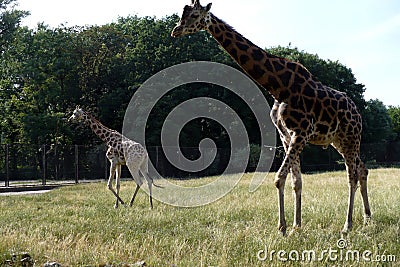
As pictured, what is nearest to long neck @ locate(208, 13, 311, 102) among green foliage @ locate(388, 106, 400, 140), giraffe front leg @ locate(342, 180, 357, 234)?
giraffe front leg @ locate(342, 180, 357, 234)

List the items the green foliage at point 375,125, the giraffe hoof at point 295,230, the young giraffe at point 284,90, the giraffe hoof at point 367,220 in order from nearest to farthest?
the giraffe hoof at point 295,230
the young giraffe at point 284,90
the giraffe hoof at point 367,220
the green foliage at point 375,125

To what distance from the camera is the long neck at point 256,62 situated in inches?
247

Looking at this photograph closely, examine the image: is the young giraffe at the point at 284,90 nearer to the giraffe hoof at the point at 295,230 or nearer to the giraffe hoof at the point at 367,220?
the giraffe hoof at the point at 295,230

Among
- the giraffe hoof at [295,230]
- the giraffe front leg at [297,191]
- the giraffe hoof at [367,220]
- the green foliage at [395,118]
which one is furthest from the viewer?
the green foliage at [395,118]

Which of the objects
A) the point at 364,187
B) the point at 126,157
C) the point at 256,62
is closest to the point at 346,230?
the point at 364,187

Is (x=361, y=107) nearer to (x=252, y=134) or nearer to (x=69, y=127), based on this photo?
(x=252, y=134)

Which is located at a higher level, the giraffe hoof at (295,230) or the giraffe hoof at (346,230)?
the giraffe hoof at (295,230)

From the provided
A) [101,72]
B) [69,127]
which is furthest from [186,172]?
[101,72]

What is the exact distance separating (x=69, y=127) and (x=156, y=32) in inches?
456

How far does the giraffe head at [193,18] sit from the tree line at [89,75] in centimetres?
2759

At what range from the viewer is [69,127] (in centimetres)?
3488

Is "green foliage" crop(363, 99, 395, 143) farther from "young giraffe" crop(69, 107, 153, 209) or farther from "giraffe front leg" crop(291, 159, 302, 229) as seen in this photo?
"giraffe front leg" crop(291, 159, 302, 229)

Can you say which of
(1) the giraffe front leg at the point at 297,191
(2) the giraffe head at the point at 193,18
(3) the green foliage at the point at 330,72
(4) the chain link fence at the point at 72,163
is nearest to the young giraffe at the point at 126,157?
(1) the giraffe front leg at the point at 297,191

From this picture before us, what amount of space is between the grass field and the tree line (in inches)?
986
